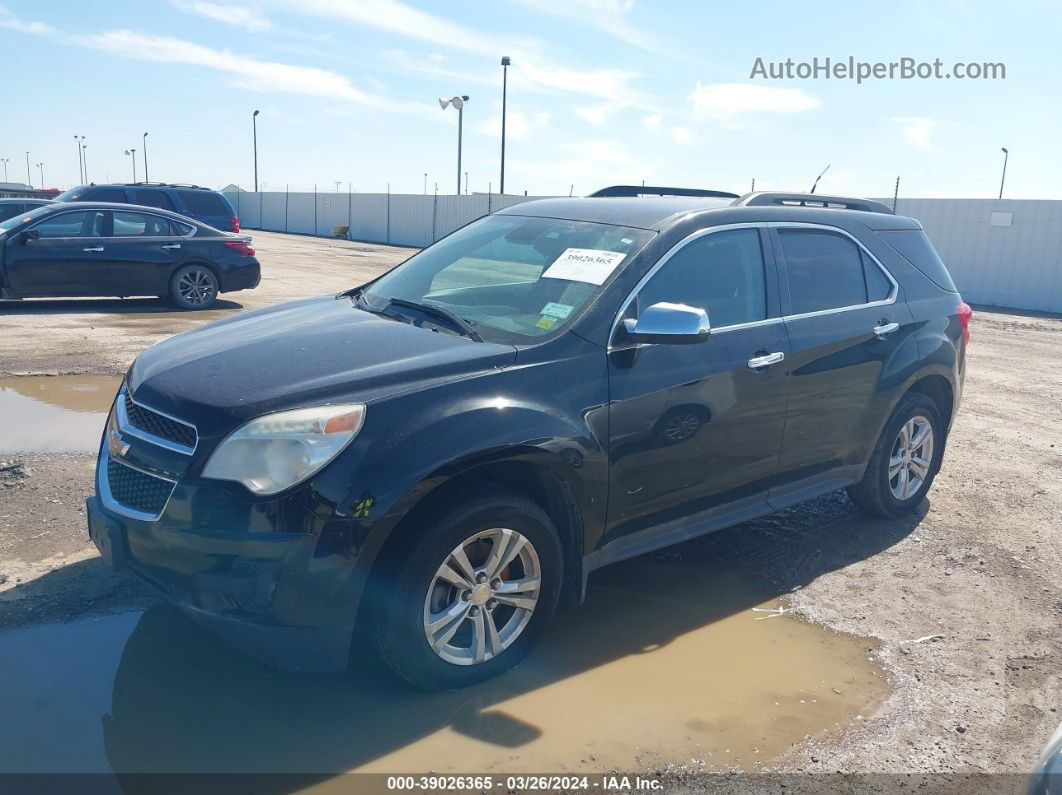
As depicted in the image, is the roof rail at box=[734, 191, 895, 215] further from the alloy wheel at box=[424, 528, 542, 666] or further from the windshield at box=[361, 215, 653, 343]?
the alloy wheel at box=[424, 528, 542, 666]

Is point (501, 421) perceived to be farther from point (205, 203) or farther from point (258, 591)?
point (205, 203)

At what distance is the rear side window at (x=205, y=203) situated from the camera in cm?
1811

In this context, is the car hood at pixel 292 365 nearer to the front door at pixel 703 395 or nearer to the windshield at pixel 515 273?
the windshield at pixel 515 273

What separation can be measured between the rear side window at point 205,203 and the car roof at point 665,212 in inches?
577

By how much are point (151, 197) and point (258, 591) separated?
51.7 feet

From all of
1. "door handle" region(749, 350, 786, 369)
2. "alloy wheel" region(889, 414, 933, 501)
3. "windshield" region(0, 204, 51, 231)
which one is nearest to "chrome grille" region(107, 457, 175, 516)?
"door handle" region(749, 350, 786, 369)

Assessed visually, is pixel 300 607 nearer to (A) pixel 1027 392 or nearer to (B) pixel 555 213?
(B) pixel 555 213

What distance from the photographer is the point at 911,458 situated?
221 inches

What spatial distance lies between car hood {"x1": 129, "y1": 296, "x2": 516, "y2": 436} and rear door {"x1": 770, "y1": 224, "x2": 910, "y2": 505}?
1.79 meters

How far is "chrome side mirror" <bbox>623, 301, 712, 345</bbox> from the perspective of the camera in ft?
12.4

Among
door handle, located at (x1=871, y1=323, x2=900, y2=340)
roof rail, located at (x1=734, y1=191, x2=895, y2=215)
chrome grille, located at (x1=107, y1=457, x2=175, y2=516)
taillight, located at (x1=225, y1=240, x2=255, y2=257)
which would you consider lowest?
chrome grille, located at (x1=107, y1=457, x2=175, y2=516)

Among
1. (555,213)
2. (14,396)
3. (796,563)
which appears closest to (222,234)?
(14,396)

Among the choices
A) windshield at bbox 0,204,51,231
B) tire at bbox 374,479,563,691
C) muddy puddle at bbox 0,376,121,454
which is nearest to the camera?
tire at bbox 374,479,563,691

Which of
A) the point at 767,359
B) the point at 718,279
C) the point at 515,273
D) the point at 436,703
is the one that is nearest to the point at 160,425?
the point at 436,703
